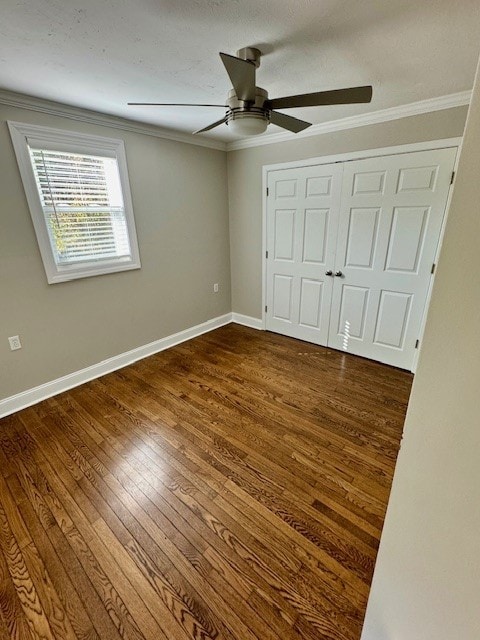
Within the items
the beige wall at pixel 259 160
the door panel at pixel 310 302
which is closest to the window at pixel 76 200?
the beige wall at pixel 259 160

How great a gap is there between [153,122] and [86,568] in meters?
3.33

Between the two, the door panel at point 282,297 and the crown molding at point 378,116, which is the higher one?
the crown molding at point 378,116

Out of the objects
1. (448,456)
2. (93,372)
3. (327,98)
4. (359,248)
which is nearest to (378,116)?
(359,248)

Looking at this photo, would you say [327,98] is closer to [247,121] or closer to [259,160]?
[247,121]

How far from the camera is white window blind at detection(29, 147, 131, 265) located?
2273 mm

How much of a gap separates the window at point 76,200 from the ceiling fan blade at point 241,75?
5.48ft

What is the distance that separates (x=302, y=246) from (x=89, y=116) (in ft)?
7.69

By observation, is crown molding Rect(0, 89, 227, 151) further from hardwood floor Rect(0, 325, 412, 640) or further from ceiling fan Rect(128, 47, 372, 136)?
hardwood floor Rect(0, 325, 412, 640)

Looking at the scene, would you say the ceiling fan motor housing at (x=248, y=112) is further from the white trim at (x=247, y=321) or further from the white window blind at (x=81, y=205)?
the white trim at (x=247, y=321)

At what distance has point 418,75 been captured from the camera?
179 cm

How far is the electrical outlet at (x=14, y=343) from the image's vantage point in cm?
229

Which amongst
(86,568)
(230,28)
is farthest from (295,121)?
(86,568)

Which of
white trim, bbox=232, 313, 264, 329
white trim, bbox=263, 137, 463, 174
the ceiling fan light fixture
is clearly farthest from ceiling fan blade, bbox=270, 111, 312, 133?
white trim, bbox=232, 313, 264, 329

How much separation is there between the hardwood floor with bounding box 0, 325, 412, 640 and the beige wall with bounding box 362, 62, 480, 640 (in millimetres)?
608
